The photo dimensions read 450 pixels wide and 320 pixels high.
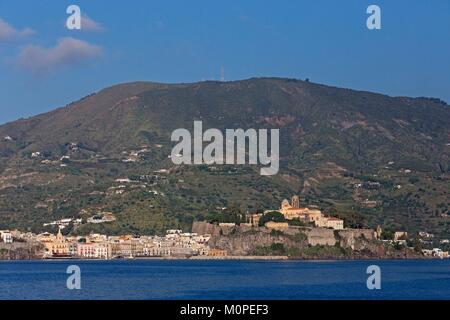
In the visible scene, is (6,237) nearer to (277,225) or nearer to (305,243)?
(277,225)

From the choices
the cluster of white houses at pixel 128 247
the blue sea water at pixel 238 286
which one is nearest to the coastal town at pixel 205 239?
the cluster of white houses at pixel 128 247

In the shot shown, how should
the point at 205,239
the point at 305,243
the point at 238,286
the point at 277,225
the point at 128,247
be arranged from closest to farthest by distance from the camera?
the point at 238,286, the point at 305,243, the point at 277,225, the point at 205,239, the point at 128,247

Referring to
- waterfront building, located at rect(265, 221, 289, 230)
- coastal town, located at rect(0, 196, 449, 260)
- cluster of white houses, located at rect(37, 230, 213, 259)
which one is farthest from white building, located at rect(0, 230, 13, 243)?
waterfront building, located at rect(265, 221, 289, 230)

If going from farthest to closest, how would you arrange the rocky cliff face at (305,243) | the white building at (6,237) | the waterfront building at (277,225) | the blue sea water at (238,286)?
1. the white building at (6,237)
2. the waterfront building at (277,225)
3. the rocky cliff face at (305,243)
4. the blue sea water at (238,286)

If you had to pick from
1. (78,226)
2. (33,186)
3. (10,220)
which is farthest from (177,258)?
(33,186)

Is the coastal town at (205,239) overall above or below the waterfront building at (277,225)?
below

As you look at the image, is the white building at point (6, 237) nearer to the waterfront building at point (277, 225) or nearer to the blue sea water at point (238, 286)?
the waterfront building at point (277, 225)

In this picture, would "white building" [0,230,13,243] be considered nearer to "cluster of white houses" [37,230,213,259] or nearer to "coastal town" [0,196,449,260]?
"coastal town" [0,196,449,260]

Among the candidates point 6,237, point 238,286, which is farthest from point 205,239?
point 238,286
